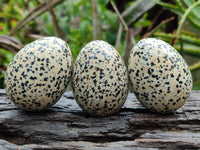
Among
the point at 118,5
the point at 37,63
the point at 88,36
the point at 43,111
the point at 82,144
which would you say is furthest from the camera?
the point at 118,5

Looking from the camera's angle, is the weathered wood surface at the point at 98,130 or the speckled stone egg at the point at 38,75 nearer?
the weathered wood surface at the point at 98,130

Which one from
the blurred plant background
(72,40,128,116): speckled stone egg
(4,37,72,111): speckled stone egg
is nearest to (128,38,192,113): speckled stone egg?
(72,40,128,116): speckled stone egg

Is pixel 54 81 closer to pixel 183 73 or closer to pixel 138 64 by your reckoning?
pixel 138 64

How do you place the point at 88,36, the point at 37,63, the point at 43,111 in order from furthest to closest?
the point at 88,36, the point at 43,111, the point at 37,63

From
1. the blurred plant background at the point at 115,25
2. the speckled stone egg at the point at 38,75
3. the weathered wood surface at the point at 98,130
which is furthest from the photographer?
the blurred plant background at the point at 115,25

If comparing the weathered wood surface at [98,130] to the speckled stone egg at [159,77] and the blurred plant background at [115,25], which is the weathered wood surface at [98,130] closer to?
the speckled stone egg at [159,77]

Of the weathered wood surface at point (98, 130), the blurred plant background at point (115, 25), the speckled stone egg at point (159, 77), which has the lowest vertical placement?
the weathered wood surface at point (98, 130)

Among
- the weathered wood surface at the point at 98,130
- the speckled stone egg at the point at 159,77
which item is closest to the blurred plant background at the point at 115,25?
the speckled stone egg at the point at 159,77

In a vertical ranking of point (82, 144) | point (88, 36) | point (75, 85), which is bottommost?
point (82, 144)

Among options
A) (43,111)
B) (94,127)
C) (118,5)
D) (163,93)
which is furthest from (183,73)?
(118,5)
